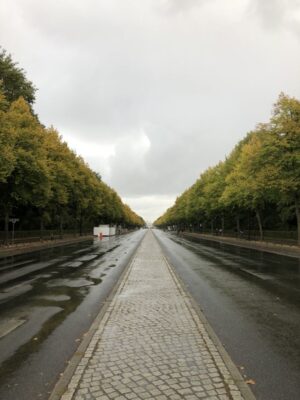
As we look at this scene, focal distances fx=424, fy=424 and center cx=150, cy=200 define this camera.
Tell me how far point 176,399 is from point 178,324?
140 inches

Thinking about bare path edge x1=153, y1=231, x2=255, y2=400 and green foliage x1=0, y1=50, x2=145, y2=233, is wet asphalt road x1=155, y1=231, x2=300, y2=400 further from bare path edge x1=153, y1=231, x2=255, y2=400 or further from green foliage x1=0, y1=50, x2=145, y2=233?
green foliage x1=0, y1=50, x2=145, y2=233

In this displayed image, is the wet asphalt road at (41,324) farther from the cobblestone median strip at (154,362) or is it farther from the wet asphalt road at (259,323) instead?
the wet asphalt road at (259,323)

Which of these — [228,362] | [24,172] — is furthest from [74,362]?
[24,172]

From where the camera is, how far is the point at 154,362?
227 inches

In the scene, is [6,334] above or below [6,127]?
below

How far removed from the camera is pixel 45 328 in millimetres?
8172

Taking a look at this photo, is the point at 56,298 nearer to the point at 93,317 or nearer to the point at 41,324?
the point at 93,317

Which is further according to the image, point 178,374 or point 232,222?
point 232,222

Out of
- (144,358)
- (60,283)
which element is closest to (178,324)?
(144,358)

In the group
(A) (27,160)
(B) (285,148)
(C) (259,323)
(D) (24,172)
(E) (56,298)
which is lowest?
(C) (259,323)

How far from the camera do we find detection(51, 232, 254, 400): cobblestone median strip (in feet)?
15.7

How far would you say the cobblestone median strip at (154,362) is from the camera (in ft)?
15.7

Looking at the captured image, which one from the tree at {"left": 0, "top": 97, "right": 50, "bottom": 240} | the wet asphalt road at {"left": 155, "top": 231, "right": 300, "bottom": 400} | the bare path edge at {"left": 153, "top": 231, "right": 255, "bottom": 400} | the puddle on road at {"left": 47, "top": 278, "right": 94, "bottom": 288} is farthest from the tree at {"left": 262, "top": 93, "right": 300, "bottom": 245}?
the bare path edge at {"left": 153, "top": 231, "right": 255, "bottom": 400}

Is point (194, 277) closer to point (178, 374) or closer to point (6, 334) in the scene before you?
point (6, 334)
